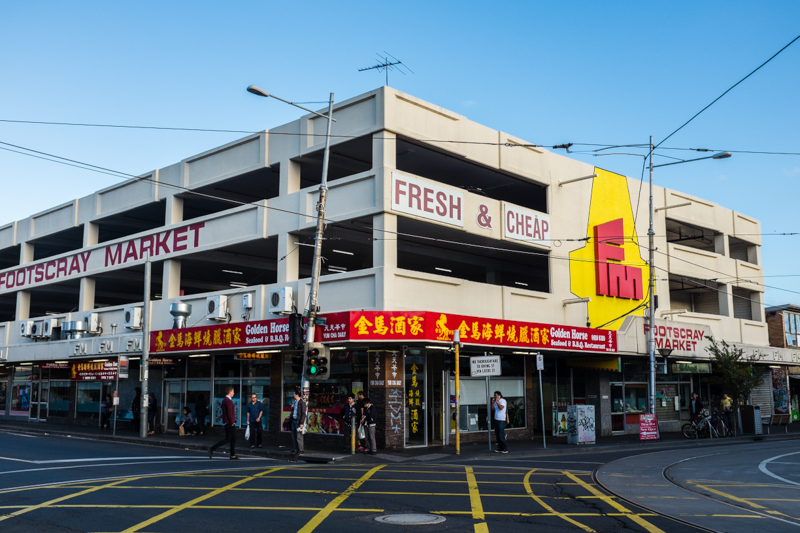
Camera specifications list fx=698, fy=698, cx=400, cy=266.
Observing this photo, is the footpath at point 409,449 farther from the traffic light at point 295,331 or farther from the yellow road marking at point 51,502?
the yellow road marking at point 51,502

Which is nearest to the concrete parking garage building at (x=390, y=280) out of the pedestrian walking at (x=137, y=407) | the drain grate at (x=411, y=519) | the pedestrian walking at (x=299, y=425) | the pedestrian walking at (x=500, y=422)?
the pedestrian walking at (x=137, y=407)

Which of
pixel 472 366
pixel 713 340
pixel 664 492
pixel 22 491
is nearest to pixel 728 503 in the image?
pixel 664 492

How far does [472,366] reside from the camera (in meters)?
21.6

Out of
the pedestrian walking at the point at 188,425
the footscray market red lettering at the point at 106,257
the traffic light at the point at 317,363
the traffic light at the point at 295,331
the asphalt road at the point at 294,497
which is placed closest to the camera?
the asphalt road at the point at 294,497

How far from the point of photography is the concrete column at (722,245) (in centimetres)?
3712

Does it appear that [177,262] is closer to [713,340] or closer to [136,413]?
[136,413]

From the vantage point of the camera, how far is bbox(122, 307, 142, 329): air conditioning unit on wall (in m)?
28.7

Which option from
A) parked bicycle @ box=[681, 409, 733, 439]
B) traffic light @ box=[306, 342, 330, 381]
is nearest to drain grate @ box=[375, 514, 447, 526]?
traffic light @ box=[306, 342, 330, 381]

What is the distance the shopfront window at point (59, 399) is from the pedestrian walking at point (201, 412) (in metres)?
12.2

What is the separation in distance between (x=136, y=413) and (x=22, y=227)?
49.0ft

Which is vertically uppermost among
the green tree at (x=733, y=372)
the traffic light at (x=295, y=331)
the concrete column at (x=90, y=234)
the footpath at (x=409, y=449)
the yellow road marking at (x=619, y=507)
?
the concrete column at (x=90, y=234)

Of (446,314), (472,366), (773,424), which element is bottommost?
(773,424)

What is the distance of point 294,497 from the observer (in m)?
11.5

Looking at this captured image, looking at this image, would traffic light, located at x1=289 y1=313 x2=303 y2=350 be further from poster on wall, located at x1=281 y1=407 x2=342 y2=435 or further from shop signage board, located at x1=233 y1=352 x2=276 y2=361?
shop signage board, located at x1=233 y1=352 x2=276 y2=361
